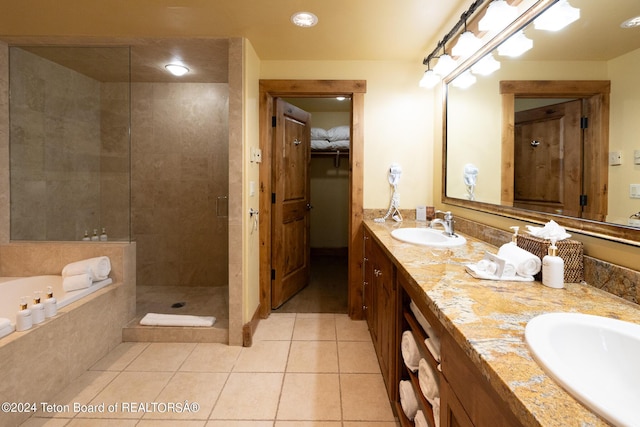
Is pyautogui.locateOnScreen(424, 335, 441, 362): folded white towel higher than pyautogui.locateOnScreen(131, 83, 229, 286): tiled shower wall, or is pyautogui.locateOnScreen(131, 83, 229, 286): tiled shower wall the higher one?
pyautogui.locateOnScreen(131, 83, 229, 286): tiled shower wall

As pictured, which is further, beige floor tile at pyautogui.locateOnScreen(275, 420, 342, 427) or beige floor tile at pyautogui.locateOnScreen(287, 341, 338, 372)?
beige floor tile at pyautogui.locateOnScreen(287, 341, 338, 372)

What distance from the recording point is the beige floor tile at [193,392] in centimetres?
164

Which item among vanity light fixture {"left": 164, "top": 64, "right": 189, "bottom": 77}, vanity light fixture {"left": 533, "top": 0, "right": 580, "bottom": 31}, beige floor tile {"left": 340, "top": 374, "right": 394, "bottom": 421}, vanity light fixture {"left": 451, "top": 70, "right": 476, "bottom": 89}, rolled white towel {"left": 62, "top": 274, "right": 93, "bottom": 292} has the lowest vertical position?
beige floor tile {"left": 340, "top": 374, "right": 394, "bottom": 421}

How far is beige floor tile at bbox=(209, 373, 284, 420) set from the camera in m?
1.64

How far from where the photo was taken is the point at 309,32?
7.33 feet

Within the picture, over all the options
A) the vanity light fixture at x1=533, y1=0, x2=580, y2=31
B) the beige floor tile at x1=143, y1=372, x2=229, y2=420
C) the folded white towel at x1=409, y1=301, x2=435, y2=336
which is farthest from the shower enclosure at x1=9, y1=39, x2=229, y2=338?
the vanity light fixture at x1=533, y1=0, x2=580, y2=31

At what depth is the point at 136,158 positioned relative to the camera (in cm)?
338

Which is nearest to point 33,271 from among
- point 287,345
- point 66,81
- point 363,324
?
point 66,81

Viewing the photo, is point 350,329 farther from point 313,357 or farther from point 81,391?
point 81,391

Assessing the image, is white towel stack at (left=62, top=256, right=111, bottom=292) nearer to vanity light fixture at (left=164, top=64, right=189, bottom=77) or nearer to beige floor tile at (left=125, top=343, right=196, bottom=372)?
beige floor tile at (left=125, top=343, right=196, bottom=372)

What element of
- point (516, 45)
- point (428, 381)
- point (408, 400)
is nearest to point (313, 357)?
point (408, 400)

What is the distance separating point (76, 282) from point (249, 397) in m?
1.41

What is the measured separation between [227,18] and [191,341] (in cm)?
231

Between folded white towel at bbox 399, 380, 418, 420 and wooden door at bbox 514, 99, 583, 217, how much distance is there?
0.98m
